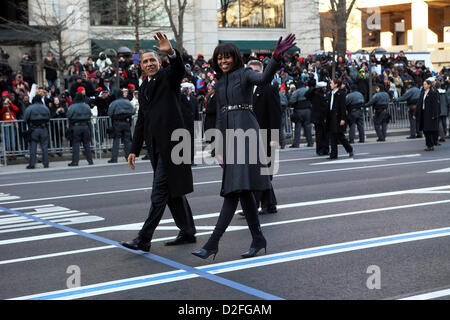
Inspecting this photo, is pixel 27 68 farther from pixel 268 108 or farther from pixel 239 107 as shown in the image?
pixel 239 107

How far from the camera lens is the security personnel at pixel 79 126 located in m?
18.3

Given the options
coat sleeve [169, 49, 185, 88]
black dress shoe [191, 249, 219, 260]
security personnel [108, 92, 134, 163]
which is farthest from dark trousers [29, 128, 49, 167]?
black dress shoe [191, 249, 219, 260]

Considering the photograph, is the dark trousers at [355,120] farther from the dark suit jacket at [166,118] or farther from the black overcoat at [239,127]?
the black overcoat at [239,127]

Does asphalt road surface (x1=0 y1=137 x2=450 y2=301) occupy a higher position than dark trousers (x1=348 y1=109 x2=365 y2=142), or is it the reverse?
dark trousers (x1=348 y1=109 x2=365 y2=142)

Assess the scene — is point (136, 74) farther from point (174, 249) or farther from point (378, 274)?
point (378, 274)

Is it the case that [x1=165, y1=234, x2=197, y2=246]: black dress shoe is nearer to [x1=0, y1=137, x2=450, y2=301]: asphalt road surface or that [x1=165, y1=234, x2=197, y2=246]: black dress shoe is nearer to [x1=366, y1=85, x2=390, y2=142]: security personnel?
[x1=0, y1=137, x2=450, y2=301]: asphalt road surface

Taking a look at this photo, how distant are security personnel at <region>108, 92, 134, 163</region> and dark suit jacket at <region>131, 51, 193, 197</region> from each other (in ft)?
38.6

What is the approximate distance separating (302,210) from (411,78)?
2402cm

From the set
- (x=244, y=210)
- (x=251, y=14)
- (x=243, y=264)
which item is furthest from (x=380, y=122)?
(x=251, y=14)

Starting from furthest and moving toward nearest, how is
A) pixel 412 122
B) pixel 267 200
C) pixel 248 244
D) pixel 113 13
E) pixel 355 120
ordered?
pixel 113 13, pixel 412 122, pixel 355 120, pixel 267 200, pixel 248 244

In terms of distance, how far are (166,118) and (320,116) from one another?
11.9m

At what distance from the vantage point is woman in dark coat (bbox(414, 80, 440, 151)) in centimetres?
1855

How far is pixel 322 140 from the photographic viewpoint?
1833cm

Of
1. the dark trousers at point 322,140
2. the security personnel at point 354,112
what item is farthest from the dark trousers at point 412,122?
the dark trousers at point 322,140
